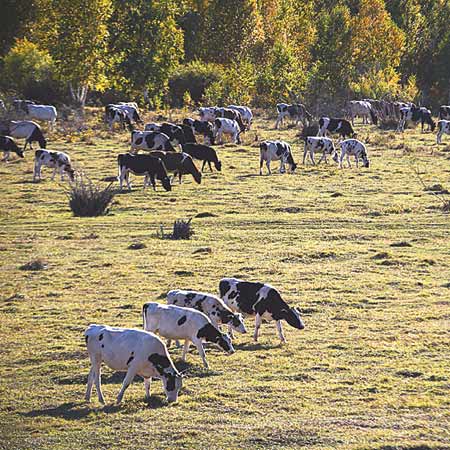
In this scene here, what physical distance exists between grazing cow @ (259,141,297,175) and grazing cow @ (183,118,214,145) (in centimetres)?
721

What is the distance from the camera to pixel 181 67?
Answer: 66.5 m

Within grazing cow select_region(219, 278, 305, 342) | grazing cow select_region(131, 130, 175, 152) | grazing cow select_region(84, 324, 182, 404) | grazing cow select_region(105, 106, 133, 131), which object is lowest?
grazing cow select_region(105, 106, 133, 131)

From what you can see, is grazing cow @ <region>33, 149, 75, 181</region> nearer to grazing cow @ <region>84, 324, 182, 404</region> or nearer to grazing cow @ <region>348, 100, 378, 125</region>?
grazing cow @ <region>84, 324, 182, 404</region>

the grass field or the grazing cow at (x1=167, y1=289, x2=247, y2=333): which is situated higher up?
the grazing cow at (x1=167, y1=289, x2=247, y2=333)

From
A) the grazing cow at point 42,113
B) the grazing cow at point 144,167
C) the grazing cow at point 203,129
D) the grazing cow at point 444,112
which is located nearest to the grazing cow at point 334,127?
the grazing cow at point 203,129

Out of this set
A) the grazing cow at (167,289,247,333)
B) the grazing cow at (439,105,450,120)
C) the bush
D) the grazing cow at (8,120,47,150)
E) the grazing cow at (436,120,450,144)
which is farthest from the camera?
the grazing cow at (439,105,450,120)

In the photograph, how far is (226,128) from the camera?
43.6 metres

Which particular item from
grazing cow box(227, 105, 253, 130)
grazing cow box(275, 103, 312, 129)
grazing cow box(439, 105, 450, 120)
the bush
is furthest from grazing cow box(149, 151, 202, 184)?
grazing cow box(439, 105, 450, 120)

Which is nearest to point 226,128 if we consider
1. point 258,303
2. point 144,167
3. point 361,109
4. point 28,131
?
point 28,131

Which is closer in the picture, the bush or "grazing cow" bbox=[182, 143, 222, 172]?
the bush

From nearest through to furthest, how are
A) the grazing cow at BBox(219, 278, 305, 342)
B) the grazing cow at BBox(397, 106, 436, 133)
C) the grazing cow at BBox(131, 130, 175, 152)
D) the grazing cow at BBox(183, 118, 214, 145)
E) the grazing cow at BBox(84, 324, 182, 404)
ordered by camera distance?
1. the grazing cow at BBox(84, 324, 182, 404)
2. the grazing cow at BBox(219, 278, 305, 342)
3. the grazing cow at BBox(131, 130, 175, 152)
4. the grazing cow at BBox(183, 118, 214, 145)
5. the grazing cow at BBox(397, 106, 436, 133)

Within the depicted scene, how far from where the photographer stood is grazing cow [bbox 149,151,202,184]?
3322cm

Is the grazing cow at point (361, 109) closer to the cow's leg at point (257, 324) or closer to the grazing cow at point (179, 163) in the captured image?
the grazing cow at point (179, 163)

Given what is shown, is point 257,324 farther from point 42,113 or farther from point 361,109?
point 361,109
